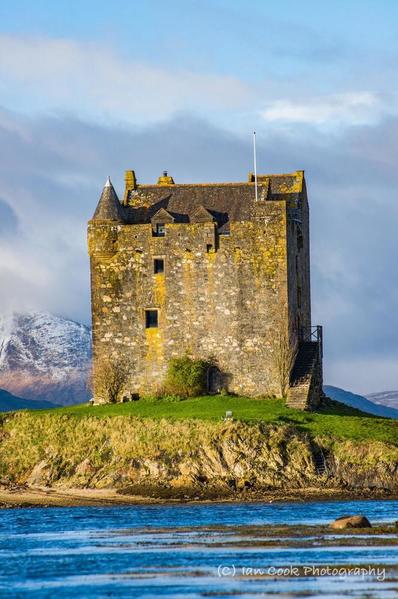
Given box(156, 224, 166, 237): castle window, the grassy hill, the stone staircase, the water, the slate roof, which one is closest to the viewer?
the water

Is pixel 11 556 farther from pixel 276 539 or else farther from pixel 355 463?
pixel 355 463

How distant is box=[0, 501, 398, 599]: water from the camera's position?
4169 cm

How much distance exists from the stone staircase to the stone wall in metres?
1.42

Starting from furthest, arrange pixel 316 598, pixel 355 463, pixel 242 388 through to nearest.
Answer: pixel 242 388 → pixel 355 463 → pixel 316 598

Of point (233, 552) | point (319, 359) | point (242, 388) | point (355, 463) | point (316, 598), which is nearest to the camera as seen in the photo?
point (316, 598)

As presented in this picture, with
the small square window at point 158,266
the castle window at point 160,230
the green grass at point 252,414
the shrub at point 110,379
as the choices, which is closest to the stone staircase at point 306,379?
the green grass at point 252,414

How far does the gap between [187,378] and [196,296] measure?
4.33 m

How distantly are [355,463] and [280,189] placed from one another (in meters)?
22.0

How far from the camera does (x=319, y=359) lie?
89.1m

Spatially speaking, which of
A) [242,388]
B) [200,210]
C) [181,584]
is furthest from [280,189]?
[181,584]

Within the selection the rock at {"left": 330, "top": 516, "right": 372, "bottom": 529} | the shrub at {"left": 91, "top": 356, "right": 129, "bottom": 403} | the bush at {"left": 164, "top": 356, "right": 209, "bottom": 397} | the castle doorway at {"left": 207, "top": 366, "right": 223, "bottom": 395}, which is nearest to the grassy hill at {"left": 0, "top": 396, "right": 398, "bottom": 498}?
the bush at {"left": 164, "top": 356, "right": 209, "bottom": 397}

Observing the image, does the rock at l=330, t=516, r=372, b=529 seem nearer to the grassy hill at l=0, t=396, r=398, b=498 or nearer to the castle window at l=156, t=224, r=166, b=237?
the grassy hill at l=0, t=396, r=398, b=498

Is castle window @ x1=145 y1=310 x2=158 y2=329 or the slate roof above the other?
the slate roof

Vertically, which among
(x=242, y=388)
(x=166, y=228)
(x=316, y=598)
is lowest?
(x=316, y=598)
